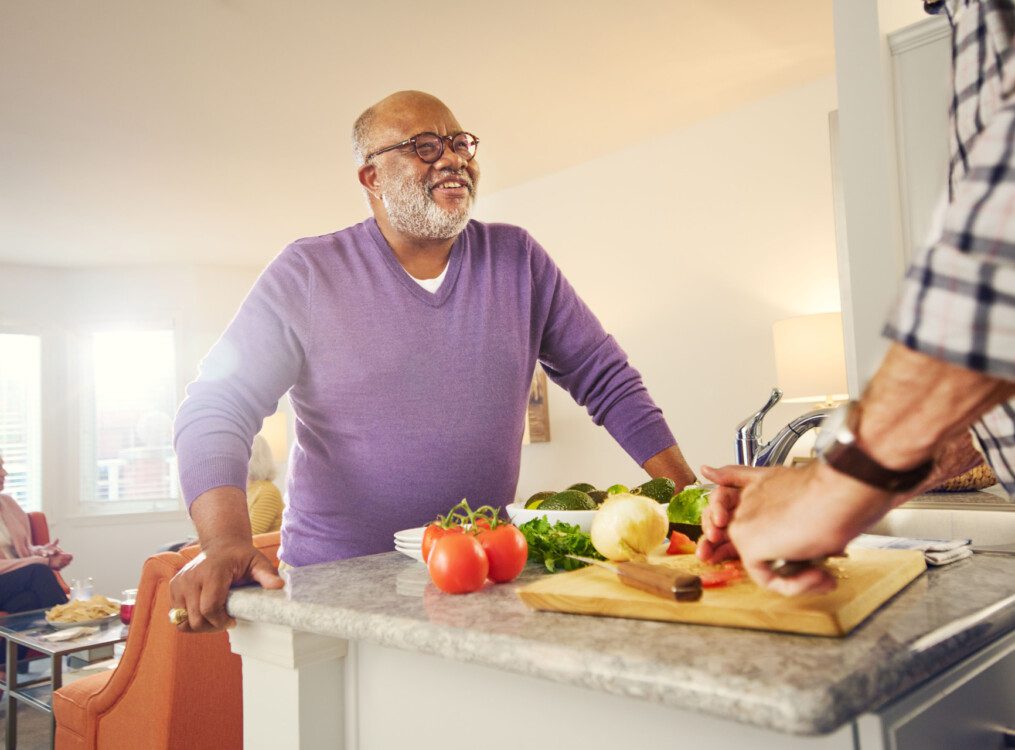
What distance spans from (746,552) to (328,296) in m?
1.19

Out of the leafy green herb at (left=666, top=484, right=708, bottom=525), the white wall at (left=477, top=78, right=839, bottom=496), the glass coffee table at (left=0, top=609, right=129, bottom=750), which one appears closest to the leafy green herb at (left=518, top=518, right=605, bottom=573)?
the leafy green herb at (left=666, top=484, right=708, bottom=525)

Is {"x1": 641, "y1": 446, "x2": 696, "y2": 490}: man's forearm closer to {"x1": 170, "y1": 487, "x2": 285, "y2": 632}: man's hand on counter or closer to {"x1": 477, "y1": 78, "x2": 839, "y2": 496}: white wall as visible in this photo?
{"x1": 170, "y1": 487, "x2": 285, "y2": 632}: man's hand on counter

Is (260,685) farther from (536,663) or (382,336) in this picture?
(382,336)

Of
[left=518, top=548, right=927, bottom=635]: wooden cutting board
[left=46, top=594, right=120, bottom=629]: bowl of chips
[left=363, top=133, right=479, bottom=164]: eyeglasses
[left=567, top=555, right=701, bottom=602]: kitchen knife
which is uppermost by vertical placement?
[left=363, top=133, right=479, bottom=164]: eyeglasses

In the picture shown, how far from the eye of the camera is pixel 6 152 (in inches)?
186

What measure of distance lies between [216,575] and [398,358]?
0.66 metres

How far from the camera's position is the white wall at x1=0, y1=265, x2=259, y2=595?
7.39m

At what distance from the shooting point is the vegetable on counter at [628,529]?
1.11 metres

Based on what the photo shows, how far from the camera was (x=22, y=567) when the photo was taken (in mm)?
5137

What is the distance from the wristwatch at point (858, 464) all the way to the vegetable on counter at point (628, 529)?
47 centimetres

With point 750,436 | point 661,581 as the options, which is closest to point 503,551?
point 661,581

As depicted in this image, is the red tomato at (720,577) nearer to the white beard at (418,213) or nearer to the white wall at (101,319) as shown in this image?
the white beard at (418,213)

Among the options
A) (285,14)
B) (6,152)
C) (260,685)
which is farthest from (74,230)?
(260,685)

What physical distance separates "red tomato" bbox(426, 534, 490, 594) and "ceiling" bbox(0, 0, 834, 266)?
283 centimetres
